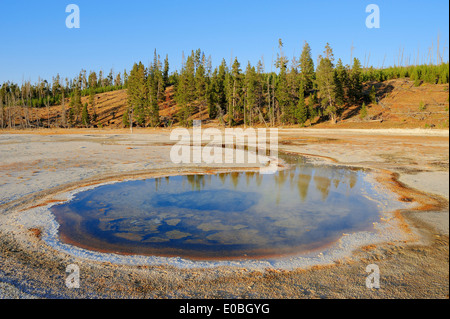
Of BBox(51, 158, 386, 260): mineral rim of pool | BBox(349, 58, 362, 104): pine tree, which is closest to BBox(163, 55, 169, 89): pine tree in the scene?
BBox(349, 58, 362, 104): pine tree

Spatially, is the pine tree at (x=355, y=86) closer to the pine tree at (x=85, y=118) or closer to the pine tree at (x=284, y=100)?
the pine tree at (x=284, y=100)

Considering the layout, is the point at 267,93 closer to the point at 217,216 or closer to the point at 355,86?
the point at 355,86

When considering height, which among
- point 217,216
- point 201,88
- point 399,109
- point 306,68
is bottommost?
point 217,216

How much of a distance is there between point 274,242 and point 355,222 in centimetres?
231

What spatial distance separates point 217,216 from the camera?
7.41 metres

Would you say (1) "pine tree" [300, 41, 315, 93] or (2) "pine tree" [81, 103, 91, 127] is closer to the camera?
(1) "pine tree" [300, 41, 315, 93]

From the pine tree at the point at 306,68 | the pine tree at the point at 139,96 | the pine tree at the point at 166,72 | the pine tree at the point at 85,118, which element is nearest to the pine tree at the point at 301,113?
the pine tree at the point at 306,68

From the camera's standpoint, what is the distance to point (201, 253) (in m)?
5.32

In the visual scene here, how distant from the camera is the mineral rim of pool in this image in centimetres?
566

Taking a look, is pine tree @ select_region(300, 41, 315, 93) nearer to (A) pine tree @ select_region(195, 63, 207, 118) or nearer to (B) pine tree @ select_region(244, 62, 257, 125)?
(B) pine tree @ select_region(244, 62, 257, 125)

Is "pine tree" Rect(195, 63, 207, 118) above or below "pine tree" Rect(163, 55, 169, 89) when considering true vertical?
below

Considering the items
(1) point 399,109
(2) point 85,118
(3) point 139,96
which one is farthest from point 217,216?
(2) point 85,118

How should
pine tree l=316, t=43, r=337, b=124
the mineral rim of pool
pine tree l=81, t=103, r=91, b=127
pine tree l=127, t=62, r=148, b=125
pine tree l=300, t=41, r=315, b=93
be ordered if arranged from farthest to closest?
pine tree l=81, t=103, r=91, b=127 → pine tree l=127, t=62, r=148, b=125 → pine tree l=300, t=41, r=315, b=93 → pine tree l=316, t=43, r=337, b=124 → the mineral rim of pool
